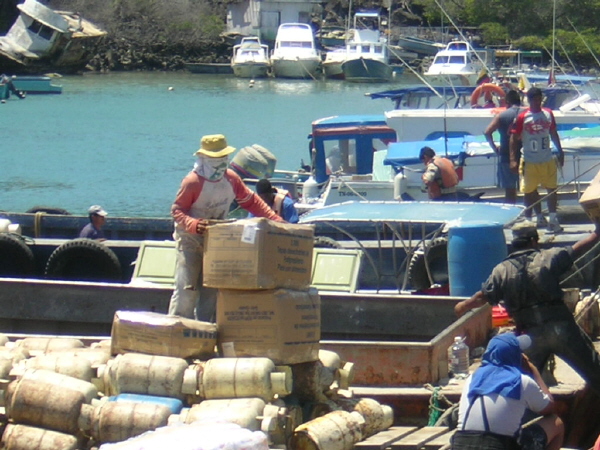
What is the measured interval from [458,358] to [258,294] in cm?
199

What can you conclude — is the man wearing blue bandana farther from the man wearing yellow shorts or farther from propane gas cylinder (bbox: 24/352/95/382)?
the man wearing yellow shorts

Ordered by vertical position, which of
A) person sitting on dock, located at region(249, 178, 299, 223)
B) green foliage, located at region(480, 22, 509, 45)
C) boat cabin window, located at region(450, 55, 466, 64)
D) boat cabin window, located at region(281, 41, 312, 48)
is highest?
green foliage, located at region(480, 22, 509, 45)

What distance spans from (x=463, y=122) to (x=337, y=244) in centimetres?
720

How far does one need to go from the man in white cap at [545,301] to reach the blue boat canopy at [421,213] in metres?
3.88

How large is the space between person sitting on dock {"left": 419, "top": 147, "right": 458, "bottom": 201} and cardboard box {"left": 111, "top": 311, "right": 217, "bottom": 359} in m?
7.88

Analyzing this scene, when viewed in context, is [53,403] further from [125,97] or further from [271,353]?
[125,97]

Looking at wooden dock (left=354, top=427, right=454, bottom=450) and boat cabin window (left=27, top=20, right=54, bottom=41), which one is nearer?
wooden dock (left=354, top=427, right=454, bottom=450)

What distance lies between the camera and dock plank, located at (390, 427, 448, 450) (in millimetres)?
7934

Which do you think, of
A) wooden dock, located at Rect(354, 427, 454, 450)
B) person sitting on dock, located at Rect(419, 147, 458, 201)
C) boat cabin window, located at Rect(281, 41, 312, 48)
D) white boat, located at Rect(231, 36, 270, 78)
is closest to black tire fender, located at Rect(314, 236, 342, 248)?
person sitting on dock, located at Rect(419, 147, 458, 201)

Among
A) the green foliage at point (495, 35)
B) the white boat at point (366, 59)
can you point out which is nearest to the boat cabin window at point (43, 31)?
the white boat at point (366, 59)

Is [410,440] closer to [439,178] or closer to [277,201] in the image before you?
[277,201]

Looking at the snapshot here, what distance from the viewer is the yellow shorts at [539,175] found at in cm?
1414

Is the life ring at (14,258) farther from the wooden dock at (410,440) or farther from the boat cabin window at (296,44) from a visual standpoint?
the boat cabin window at (296,44)

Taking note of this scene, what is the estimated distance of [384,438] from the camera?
8164mm
